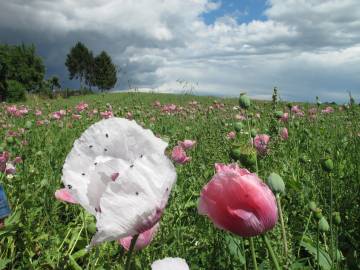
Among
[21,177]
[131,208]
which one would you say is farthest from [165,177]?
[21,177]

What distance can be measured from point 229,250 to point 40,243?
2.95 ft

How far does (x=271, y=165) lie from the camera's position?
3184mm

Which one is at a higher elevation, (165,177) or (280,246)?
(165,177)

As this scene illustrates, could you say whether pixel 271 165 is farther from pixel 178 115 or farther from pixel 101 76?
pixel 101 76

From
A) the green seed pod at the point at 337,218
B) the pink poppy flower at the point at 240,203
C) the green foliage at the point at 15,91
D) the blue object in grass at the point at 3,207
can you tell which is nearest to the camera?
the pink poppy flower at the point at 240,203

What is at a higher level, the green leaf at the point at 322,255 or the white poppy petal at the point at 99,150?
the white poppy petal at the point at 99,150

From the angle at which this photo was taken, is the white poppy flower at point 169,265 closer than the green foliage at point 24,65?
Yes

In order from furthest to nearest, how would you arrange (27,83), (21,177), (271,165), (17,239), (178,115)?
(27,83)
(178,115)
(271,165)
(21,177)
(17,239)

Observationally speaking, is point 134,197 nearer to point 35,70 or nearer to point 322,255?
point 322,255

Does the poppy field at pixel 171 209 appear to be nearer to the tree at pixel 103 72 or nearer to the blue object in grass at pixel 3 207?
the blue object in grass at pixel 3 207

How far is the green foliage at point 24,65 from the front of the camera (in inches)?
2106

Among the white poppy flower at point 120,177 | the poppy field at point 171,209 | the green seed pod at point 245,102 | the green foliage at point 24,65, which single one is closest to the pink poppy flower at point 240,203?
the poppy field at point 171,209

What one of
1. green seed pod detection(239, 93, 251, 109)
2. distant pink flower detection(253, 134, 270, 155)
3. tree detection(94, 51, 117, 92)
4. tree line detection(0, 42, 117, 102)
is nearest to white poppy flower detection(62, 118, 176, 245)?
green seed pod detection(239, 93, 251, 109)

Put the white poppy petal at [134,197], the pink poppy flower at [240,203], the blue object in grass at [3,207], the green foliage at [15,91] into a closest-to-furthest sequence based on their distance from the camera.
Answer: the white poppy petal at [134,197] → the pink poppy flower at [240,203] → the blue object in grass at [3,207] → the green foliage at [15,91]
